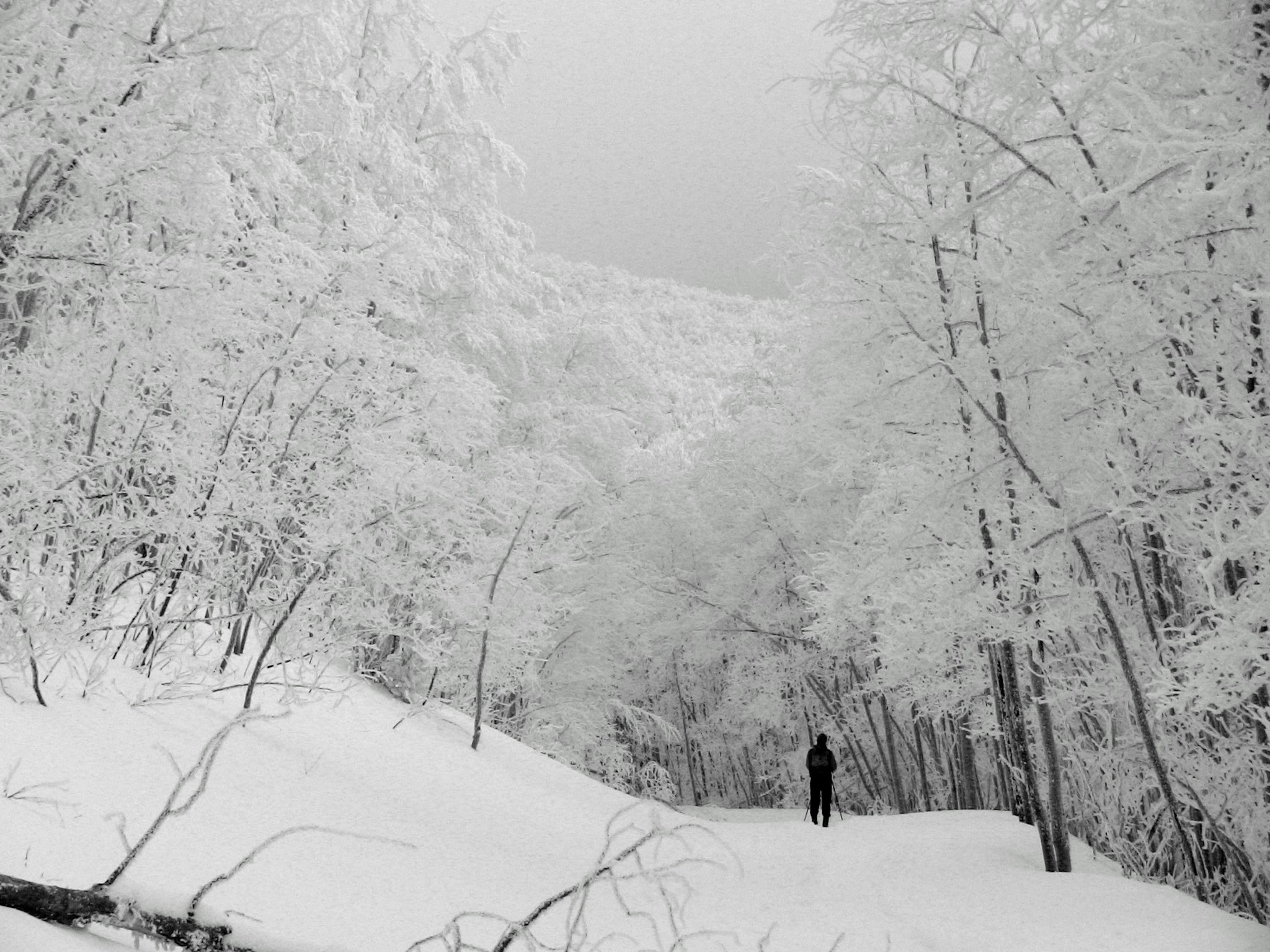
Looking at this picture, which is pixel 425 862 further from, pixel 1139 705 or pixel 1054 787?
pixel 1054 787

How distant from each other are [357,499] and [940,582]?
5.21 metres

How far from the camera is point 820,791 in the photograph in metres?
11.7

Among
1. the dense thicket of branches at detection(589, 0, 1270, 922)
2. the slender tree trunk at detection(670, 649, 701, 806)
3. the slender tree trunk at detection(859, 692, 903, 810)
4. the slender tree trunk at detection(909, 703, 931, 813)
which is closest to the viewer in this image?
the dense thicket of branches at detection(589, 0, 1270, 922)

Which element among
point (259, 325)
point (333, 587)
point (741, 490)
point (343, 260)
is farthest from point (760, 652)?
point (259, 325)

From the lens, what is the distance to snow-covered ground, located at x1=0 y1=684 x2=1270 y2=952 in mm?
3707

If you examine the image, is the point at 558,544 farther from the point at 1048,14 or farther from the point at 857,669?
the point at 1048,14

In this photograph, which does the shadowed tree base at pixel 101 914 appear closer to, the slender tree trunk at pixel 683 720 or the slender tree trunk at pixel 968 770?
the slender tree trunk at pixel 968 770

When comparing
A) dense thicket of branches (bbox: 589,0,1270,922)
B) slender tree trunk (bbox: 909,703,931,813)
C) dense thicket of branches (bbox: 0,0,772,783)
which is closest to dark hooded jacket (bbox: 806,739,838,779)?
dense thicket of branches (bbox: 589,0,1270,922)

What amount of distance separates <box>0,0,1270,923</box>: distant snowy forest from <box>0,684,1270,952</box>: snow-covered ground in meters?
0.50

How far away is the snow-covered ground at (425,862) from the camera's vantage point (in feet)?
12.2

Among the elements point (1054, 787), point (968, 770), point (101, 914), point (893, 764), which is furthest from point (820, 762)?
point (101, 914)

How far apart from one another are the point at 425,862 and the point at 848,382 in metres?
5.09

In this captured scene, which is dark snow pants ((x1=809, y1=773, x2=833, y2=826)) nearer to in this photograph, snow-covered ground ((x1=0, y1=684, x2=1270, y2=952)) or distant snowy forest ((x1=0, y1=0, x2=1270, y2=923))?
distant snowy forest ((x1=0, y1=0, x2=1270, y2=923))

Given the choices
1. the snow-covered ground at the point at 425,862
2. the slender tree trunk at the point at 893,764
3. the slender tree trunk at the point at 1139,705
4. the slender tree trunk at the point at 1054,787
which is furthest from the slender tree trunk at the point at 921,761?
the slender tree trunk at the point at 1139,705
